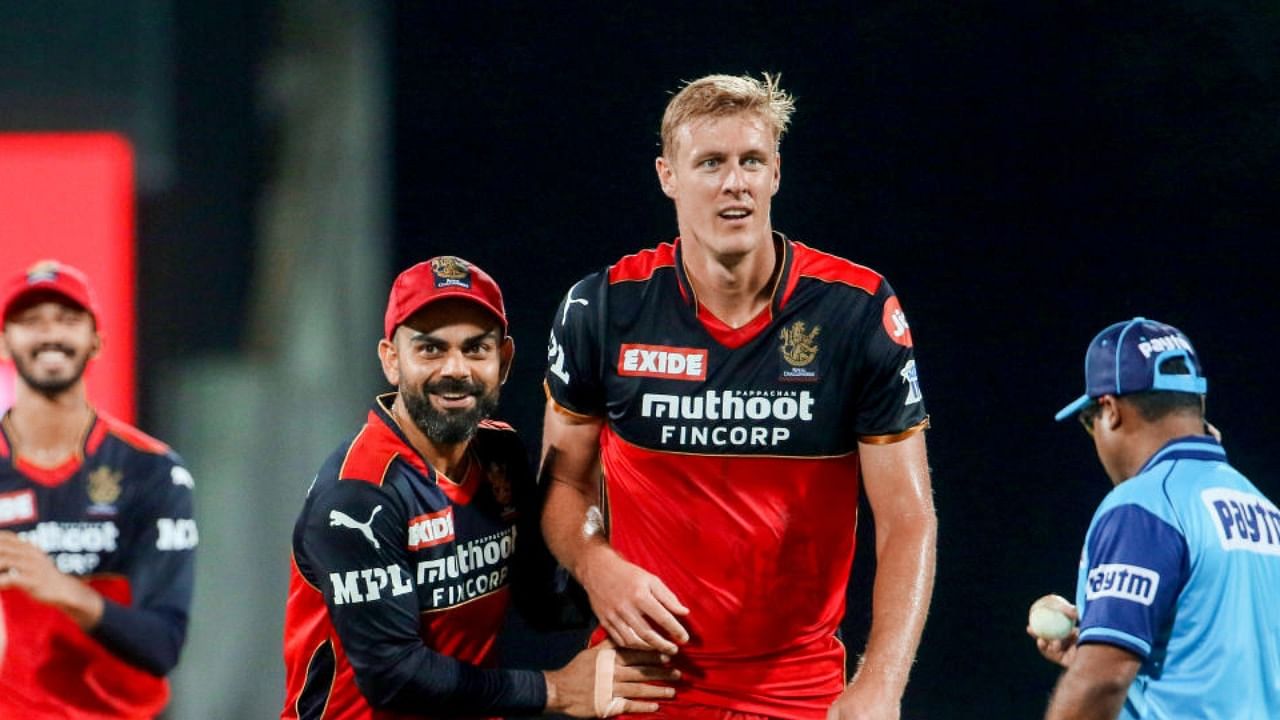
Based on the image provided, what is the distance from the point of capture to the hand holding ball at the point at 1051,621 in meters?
2.48

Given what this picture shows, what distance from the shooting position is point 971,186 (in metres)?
3.82

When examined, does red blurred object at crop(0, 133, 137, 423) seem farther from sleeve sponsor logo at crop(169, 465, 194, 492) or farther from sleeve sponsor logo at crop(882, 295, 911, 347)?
sleeve sponsor logo at crop(882, 295, 911, 347)

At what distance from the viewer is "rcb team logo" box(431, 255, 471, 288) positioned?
236cm

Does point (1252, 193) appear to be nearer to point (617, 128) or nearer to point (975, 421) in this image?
point (975, 421)

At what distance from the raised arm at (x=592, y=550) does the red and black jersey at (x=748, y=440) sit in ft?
0.20

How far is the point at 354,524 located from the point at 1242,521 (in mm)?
1364

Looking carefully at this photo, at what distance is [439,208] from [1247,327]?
2.07m

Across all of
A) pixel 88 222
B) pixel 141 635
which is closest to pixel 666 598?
pixel 141 635

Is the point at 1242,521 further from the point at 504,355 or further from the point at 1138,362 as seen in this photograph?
the point at 504,355

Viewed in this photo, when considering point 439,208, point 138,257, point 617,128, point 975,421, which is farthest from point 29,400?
point 975,421

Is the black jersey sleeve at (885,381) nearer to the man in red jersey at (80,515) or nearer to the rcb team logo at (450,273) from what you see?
the rcb team logo at (450,273)

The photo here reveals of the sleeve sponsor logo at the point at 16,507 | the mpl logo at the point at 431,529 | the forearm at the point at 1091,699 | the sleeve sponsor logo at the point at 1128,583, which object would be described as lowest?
the forearm at the point at 1091,699

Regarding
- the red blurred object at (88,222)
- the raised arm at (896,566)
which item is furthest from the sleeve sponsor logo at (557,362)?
the red blurred object at (88,222)

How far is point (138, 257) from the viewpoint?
368 centimetres
